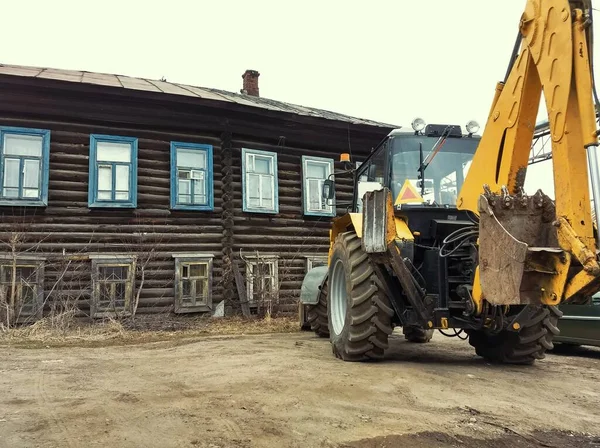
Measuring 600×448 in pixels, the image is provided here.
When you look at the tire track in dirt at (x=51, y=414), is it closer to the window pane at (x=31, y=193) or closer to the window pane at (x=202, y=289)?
the window pane at (x=31, y=193)

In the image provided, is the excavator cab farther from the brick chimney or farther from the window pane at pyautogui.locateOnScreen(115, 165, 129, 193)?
the brick chimney

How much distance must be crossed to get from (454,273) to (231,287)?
27.1 feet

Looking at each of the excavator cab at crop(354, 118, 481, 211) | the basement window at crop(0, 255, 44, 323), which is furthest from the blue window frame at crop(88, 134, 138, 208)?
the excavator cab at crop(354, 118, 481, 211)

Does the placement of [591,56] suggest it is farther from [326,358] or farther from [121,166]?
[121,166]

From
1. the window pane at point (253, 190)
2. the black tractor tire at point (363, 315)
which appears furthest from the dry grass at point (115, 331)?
the black tractor tire at point (363, 315)

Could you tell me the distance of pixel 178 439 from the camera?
3.04 metres

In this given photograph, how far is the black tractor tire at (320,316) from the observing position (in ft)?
28.3

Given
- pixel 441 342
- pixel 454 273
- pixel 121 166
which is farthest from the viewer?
pixel 121 166

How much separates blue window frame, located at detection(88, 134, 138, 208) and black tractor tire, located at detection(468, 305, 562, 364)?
912cm

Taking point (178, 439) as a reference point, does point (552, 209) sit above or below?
above

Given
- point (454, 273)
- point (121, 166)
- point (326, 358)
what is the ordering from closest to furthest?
point (454, 273)
point (326, 358)
point (121, 166)

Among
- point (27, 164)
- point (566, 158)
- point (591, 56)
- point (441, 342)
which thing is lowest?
point (441, 342)

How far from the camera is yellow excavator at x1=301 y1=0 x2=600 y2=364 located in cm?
357

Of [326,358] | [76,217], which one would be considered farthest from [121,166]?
[326,358]
